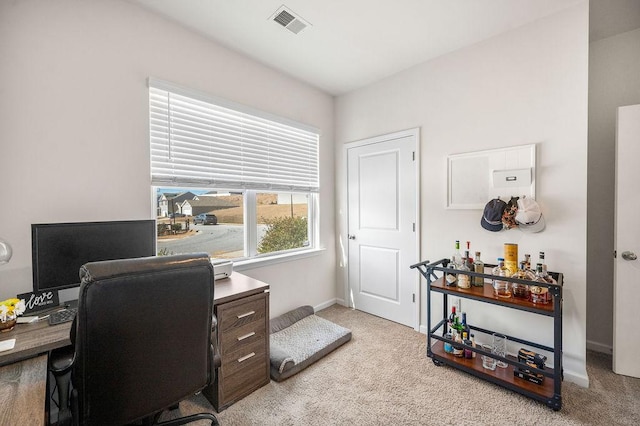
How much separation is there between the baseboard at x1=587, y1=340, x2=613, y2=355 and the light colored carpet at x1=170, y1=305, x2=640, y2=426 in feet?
0.24

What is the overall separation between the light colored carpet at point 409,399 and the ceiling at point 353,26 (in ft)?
9.02

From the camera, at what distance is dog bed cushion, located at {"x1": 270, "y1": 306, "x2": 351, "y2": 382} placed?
2.06 m

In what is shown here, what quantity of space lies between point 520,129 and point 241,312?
8.42 ft

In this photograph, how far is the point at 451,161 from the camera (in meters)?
2.52

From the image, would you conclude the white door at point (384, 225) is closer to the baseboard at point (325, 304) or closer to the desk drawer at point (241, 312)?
the baseboard at point (325, 304)

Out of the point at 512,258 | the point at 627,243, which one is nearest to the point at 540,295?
the point at 512,258

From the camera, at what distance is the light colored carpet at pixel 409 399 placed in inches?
64.8

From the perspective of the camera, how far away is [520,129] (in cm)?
219

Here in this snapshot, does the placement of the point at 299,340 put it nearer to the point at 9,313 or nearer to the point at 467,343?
the point at 467,343

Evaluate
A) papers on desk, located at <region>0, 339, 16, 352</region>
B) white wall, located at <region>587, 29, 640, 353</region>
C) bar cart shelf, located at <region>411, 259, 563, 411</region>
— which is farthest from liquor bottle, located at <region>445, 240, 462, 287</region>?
papers on desk, located at <region>0, 339, 16, 352</region>

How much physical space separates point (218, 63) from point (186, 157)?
92 centimetres

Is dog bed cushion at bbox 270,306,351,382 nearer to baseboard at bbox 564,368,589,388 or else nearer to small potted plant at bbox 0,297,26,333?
small potted plant at bbox 0,297,26,333

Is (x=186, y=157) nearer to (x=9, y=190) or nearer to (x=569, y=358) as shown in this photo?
(x=9, y=190)

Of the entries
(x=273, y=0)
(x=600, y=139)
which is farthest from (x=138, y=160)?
(x=600, y=139)
